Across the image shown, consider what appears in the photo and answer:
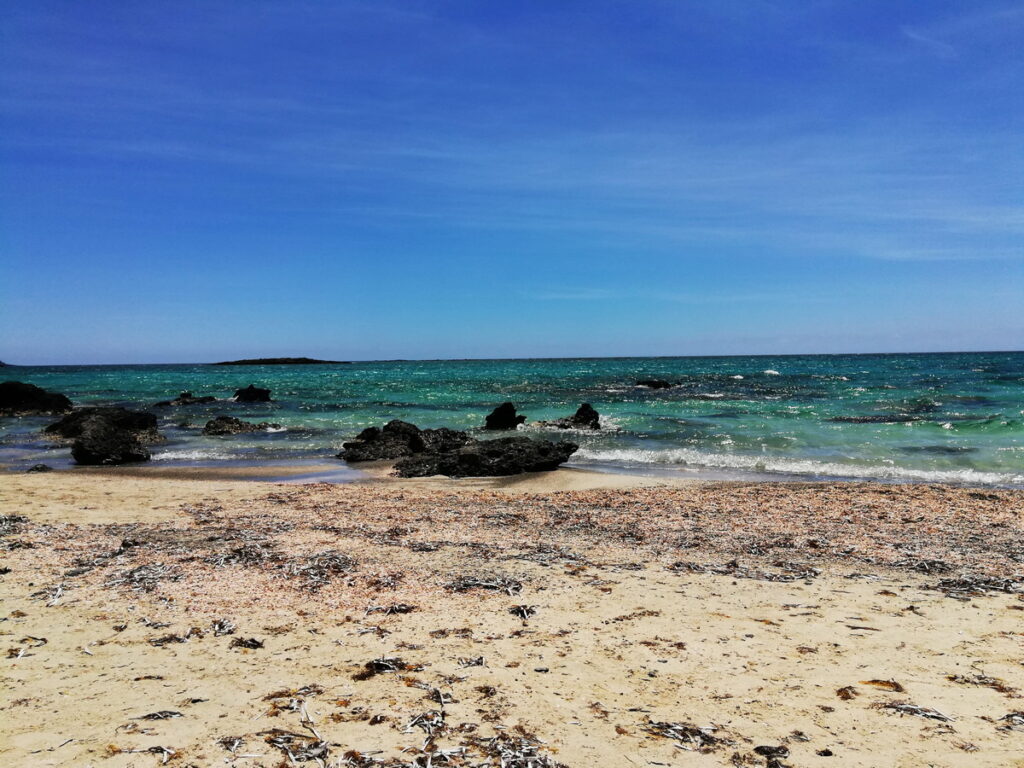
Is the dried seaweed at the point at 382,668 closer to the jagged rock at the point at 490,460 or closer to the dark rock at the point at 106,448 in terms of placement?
the jagged rock at the point at 490,460

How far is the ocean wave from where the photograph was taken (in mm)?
14727

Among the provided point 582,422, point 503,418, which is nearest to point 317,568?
point 503,418

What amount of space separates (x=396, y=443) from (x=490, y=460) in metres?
4.39

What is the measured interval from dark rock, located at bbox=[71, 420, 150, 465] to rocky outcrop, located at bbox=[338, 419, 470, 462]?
230 inches

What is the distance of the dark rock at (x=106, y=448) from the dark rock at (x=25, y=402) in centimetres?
2080

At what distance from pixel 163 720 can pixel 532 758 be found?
2258 millimetres

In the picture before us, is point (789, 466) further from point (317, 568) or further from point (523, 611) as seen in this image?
point (317, 568)

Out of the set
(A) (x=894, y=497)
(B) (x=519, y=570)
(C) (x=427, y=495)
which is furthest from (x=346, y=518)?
(A) (x=894, y=497)

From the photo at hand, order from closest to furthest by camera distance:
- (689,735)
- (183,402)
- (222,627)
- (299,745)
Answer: (299,745) < (689,735) < (222,627) < (183,402)

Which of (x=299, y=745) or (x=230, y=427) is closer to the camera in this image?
(x=299, y=745)

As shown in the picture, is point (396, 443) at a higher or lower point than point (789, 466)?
higher

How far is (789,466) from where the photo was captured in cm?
1620

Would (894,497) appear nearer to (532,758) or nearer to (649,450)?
(649,450)

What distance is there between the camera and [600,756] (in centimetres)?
354
